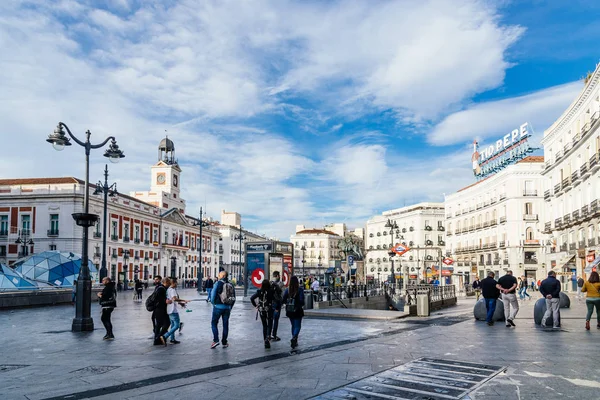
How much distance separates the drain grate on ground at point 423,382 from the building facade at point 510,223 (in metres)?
50.2

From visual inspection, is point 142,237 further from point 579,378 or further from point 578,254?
point 579,378

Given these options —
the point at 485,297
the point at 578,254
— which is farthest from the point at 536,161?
the point at 485,297

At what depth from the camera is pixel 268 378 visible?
8227mm

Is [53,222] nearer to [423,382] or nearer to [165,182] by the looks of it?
[165,182]

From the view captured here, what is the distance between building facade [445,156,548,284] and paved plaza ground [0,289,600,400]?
4607cm

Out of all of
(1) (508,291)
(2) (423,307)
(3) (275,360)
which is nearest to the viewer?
(3) (275,360)

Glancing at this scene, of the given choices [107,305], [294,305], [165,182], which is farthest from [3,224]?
[294,305]

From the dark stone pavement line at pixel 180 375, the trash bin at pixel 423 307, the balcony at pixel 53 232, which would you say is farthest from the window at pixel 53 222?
the dark stone pavement line at pixel 180 375

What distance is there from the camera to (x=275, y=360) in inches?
392

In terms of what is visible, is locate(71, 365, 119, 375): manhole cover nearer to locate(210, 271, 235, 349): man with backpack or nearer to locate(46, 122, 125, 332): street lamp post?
locate(210, 271, 235, 349): man with backpack

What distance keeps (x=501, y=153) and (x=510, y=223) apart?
380 inches

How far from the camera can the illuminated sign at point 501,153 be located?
2338 inches

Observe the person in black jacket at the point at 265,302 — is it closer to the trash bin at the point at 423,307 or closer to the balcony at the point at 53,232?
the trash bin at the point at 423,307

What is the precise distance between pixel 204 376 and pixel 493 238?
62550 millimetres
